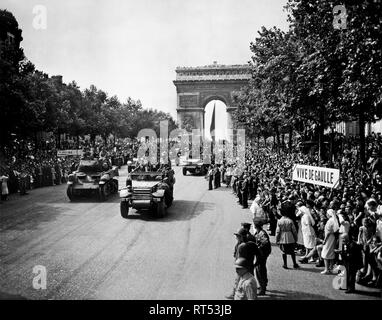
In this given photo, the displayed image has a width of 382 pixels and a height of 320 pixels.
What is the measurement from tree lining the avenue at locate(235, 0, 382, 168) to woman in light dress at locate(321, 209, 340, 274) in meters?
3.83

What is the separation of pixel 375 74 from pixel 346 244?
4675 millimetres

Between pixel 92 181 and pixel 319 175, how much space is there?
1076cm

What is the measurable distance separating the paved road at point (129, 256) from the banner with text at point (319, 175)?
84.3 inches

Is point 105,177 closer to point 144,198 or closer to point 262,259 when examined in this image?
point 144,198

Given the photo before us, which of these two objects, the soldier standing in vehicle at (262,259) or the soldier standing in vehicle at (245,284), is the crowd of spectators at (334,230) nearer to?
the soldier standing in vehicle at (262,259)

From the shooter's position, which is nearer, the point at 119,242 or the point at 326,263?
the point at 326,263

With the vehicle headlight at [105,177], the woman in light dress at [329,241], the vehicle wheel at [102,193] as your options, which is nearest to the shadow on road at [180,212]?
the vehicle wheel at [102,193]

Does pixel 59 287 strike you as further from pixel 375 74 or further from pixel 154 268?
pixel 375 74

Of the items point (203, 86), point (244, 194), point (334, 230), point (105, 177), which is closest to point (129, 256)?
point (334, 230)

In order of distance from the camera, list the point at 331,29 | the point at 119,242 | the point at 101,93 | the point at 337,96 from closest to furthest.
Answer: the point at 119,242 → the point at 331,29 → the point at 337,96 → the point at 101,93

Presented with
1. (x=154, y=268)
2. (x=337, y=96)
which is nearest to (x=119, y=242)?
(x=154, y=268)

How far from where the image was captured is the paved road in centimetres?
800

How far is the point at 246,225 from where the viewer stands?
25.9 ft

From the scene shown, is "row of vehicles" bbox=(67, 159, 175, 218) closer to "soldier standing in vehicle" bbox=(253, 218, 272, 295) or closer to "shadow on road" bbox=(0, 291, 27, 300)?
"soldier standing in vehicle" bbox=(253, 218, 272, 295)
